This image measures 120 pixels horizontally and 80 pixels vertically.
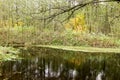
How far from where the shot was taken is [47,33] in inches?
1534

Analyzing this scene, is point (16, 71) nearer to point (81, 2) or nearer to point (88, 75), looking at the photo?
point (88, 75)

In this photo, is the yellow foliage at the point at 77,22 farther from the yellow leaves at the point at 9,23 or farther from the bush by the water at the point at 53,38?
the bush by the water at the point at 53,38

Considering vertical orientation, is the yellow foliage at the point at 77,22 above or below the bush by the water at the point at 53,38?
above

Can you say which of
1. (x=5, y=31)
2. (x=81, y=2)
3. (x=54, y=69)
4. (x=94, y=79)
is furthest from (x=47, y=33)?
(x=81, y=2)

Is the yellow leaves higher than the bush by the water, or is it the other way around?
the yellow leaves

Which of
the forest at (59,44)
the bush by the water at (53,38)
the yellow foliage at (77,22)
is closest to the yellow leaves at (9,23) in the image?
the forest at (59,44)

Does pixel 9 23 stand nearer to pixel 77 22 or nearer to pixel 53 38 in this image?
pixel 77 22

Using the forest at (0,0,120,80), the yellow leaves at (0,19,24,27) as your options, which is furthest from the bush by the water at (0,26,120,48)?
the yellow leaves at (0,19,24,27)

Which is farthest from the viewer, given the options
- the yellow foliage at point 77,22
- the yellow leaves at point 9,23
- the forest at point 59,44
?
the yellow foliage at point 77,22

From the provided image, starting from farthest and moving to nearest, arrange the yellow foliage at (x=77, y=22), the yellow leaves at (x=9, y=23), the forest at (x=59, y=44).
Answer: the yellow foliage at (x=77, y=22) < the yellow leaves at (x=9, y=23) < the forest at (x=59, y=44)

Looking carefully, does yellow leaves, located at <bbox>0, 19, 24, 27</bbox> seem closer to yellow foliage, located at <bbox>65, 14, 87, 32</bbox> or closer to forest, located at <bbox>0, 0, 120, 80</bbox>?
forest, located at <bbox>0, 0, 120, 80</bbox>

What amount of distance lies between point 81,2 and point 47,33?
34.5 metres

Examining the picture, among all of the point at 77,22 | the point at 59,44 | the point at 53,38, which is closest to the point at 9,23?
the point at 77,22

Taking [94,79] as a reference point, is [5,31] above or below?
above
